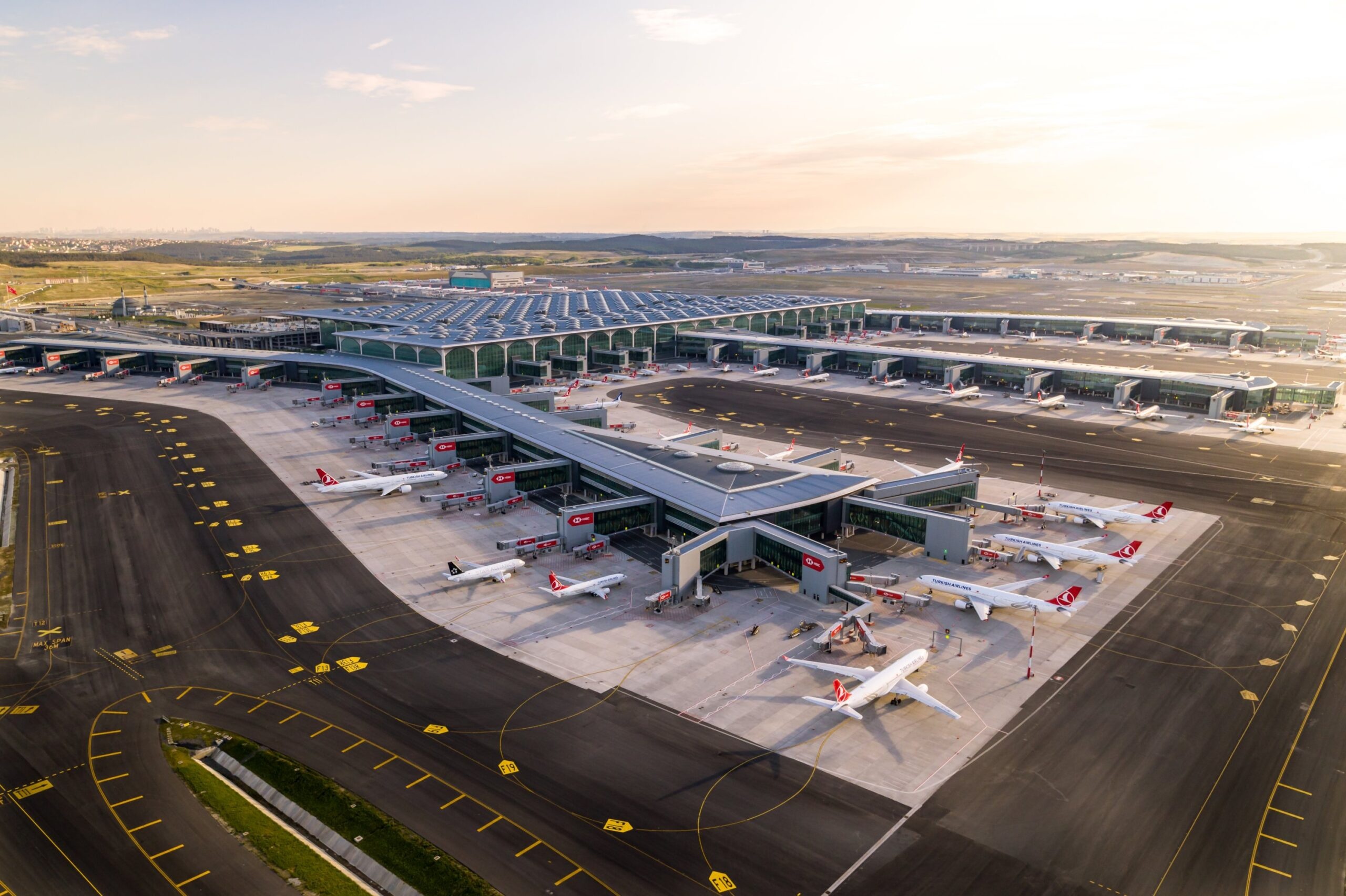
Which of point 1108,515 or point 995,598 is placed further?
point 1108,515

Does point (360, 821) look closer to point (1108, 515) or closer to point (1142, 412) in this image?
point (1108, 515)

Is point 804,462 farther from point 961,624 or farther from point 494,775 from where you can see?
point 494,775

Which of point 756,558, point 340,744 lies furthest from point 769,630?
point 340,744

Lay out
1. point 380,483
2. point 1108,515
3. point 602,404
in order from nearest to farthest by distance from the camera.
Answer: point 1108,515 < point 380,483 < point 602,404

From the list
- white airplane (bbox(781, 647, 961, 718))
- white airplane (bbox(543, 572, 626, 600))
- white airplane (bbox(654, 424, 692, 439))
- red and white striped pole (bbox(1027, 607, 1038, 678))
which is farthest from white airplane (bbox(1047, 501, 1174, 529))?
white airplane (bbox(654, 424, 692, 439))

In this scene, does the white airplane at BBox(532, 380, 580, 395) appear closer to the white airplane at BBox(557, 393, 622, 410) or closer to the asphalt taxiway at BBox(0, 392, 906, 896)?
the white airplane at BBox(557, 393, 622, 410)

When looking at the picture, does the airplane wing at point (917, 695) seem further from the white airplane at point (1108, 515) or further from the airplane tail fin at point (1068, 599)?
the white airplane at point (1108, 515)
